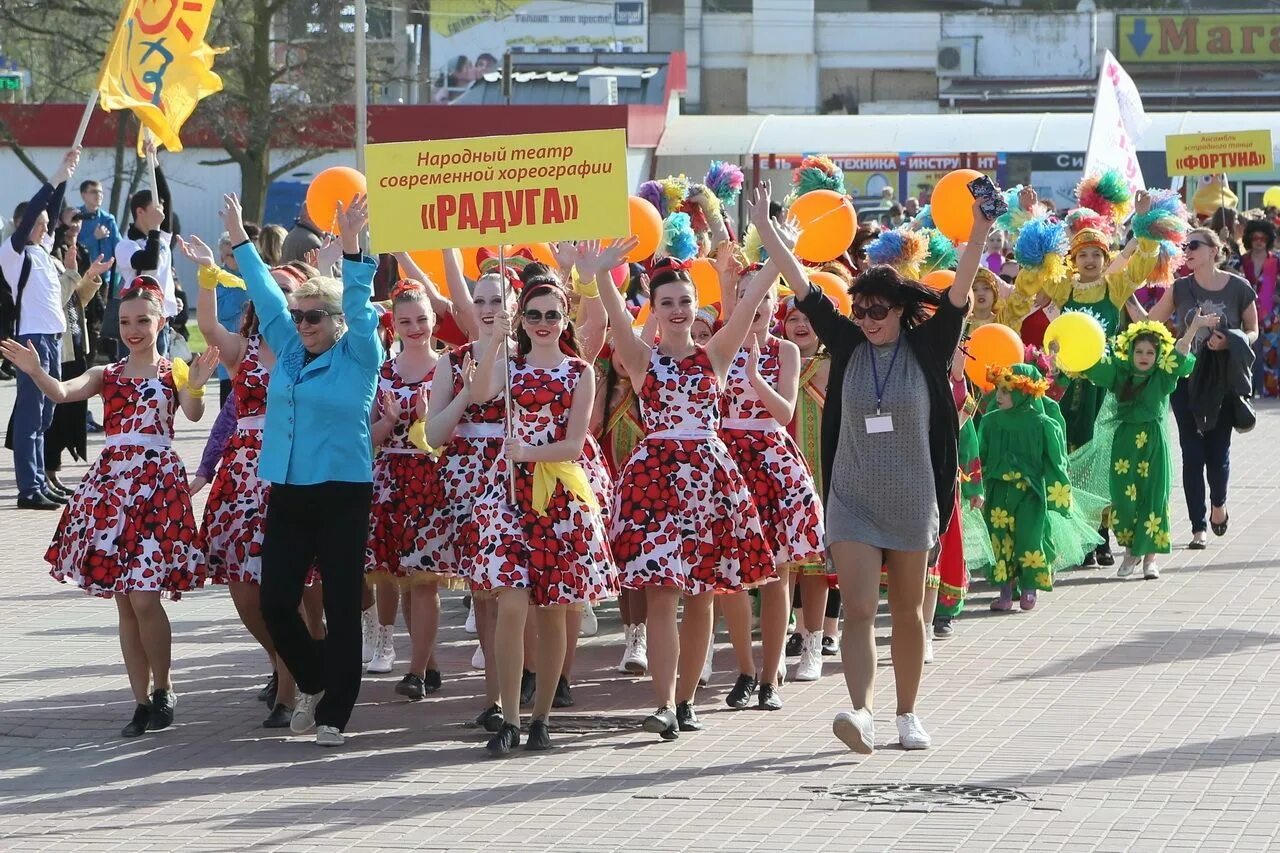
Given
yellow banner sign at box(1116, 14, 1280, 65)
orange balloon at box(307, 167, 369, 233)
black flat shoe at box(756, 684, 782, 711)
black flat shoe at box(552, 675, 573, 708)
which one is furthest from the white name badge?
yellow banner sign at box(1116, 14, 1280, 65)

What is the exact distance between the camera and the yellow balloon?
35.5ft

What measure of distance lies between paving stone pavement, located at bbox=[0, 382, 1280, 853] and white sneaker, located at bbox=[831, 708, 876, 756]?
9cm

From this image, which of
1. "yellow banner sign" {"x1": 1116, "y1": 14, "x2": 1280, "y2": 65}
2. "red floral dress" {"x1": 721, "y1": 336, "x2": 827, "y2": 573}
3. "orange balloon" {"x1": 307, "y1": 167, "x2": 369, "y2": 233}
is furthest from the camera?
"yellow banner sign" {"x1": 1116, "y1": 14, "x2": 1280, "y2": 65}

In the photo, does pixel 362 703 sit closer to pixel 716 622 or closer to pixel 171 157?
pixel 716 622

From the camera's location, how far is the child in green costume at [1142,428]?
451 inches

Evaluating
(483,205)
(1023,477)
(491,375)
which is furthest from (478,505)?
(1023,477)

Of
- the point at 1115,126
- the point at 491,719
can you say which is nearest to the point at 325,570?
the point at 491,719

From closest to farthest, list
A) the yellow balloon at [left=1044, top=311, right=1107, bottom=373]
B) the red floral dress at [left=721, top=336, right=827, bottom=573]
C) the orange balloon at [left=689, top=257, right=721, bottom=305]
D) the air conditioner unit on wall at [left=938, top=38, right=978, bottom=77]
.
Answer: the red floral dress at [left=721, top=336, right=827, bottom=573], the orange balloon at [left=689, top=257, right=721, bottom=305], the yellow balloon at [left=1044, top=311, right=1107, bottom=373], the air conditioner unit on wall at [left=938, top=38, right=978, bottom=77]

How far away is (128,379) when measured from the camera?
308 inches

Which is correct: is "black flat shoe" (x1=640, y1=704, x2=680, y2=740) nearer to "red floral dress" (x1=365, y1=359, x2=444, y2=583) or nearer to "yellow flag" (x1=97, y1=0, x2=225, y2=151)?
"red floral dress" (x1=365, y1=359, x2=444, y2=583)

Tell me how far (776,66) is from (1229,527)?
49.8 meters

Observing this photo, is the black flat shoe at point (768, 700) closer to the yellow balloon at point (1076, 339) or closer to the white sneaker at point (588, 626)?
the white sneaker at point (588, 626)

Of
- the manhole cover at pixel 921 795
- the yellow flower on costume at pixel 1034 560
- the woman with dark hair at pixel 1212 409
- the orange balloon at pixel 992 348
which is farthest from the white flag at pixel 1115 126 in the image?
the manhole cover at pixel 921 795

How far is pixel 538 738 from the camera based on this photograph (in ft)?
24.1
